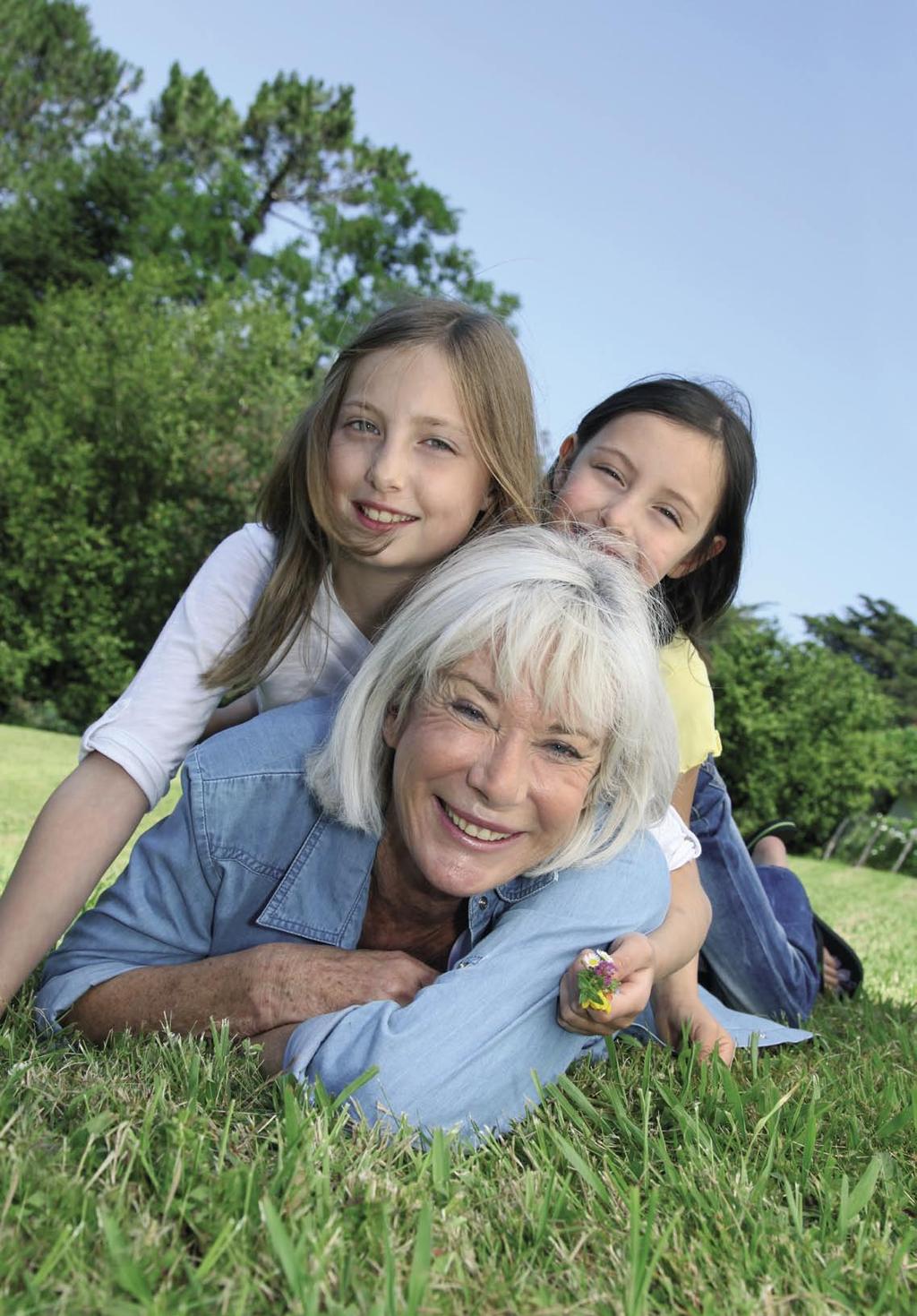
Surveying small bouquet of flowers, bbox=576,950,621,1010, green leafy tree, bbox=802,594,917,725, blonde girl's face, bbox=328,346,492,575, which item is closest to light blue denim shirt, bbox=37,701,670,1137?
small bouquet of flowers, bbox=576,950,621,1010

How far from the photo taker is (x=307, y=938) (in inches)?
112

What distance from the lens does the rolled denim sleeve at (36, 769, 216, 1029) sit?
2762 millimetres

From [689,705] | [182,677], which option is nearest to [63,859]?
[182,677]

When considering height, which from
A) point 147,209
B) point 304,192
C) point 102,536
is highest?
point 304,192

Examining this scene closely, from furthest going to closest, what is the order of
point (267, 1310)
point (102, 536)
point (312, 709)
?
1. point (102, 536)
2. point (312, 709)
3. point (267, 1310)

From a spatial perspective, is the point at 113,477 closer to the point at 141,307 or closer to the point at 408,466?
the point at 141,307

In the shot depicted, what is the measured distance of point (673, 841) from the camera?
10.6 feet

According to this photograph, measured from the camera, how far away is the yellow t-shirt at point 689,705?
11.6 feet

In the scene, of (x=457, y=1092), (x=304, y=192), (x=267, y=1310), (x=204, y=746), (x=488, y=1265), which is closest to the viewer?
(x=267, y=1310)

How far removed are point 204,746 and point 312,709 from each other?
333 millimetres

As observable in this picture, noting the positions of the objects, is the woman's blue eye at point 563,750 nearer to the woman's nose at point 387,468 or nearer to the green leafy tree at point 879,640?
the woman's nose at point 387,468

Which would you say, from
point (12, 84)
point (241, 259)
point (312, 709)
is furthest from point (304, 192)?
point (312, 709)

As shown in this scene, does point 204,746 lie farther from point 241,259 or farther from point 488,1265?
point 241,259

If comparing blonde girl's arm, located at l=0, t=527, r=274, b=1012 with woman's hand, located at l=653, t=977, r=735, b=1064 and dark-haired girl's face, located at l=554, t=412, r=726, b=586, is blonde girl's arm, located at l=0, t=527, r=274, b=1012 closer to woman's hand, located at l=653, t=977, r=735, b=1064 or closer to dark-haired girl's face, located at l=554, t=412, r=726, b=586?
dark-haired girl's face, located at l=554, t=412, r=726, b=586
